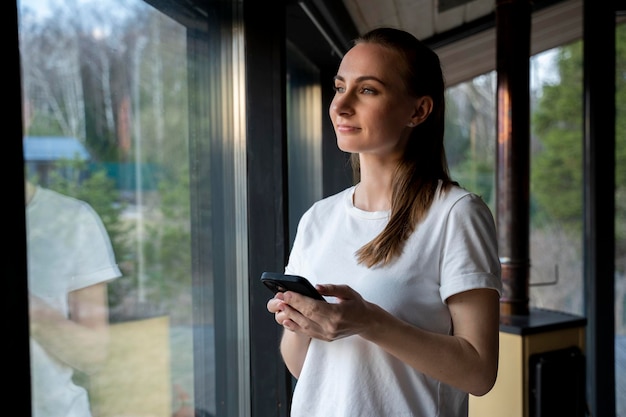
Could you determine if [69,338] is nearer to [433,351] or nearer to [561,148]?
[433,351]

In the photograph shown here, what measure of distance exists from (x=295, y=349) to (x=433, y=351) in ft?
1.09

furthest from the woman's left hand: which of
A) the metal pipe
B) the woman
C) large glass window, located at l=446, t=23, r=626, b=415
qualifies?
large glass window, located at l=446, t=23, r=626, b=415

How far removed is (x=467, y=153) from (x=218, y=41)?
9.24ft

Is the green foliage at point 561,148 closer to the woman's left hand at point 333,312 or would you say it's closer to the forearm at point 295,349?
the forearm at point 295,349

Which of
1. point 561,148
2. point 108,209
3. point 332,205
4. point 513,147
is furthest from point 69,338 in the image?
point 561,148

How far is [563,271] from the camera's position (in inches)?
160

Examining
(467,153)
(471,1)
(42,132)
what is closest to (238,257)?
(42,132)

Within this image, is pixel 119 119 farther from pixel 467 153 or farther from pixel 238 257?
pixel 467 153

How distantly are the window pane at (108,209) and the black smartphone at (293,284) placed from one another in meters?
0.36

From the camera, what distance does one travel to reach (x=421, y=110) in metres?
1.29

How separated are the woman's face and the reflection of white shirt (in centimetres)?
52

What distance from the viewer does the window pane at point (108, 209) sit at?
40.2 inches

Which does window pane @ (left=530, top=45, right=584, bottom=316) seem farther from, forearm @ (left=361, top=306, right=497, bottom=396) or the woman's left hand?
the woman's left hand

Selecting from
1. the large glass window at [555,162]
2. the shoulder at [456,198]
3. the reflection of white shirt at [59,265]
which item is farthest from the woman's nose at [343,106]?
the large glass window at [555,162]
